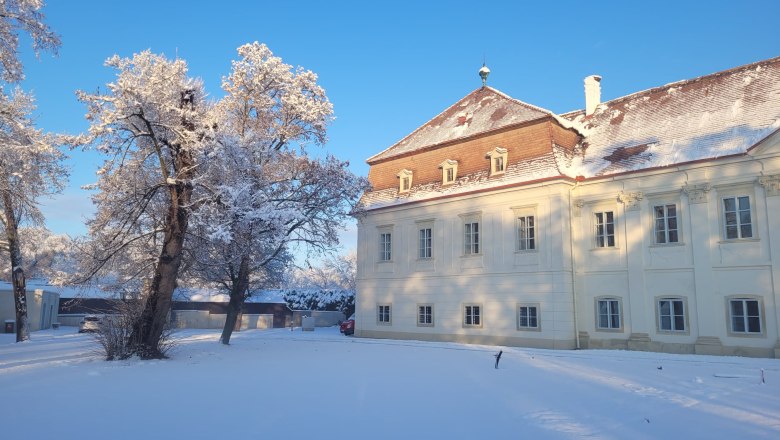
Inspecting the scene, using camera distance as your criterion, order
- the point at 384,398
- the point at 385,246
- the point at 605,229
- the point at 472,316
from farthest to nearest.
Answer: the point at 385,246
the point at 472,316
the point at 605,229
the point at 384,398

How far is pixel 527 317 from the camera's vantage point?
24141mm

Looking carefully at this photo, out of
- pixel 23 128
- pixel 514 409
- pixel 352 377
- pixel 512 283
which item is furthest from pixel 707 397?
pixel 23 128

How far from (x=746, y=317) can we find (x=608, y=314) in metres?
4.86

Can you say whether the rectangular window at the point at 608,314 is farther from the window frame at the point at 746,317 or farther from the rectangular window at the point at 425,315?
the rectangular window at the point at 425,315

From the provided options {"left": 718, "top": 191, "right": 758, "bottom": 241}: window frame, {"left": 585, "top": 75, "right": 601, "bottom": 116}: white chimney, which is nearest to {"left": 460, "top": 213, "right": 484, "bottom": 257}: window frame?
{"left": 585, "top": 75, "right": 601, "bottom": 116}: white chimney

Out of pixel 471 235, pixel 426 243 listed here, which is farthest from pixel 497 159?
pixel 426 243

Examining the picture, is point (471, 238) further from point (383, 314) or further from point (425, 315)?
point (383, 314)

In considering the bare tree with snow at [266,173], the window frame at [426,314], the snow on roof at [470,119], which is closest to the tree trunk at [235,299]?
the bare tree with snow at [266,173]

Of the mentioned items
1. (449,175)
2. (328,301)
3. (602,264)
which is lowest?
(328,301)

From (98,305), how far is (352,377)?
44400 mm

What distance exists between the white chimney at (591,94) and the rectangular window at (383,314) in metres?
14.6

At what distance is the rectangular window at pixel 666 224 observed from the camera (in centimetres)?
2117

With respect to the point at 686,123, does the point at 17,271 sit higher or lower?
lower

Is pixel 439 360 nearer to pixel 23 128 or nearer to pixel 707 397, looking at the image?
pixel 707 397
